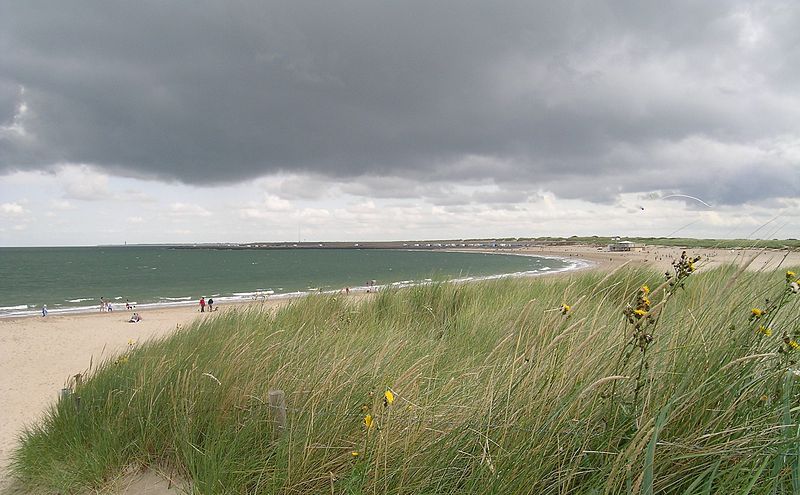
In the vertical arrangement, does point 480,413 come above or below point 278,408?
above

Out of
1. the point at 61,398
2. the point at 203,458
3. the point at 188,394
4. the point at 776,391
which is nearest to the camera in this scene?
the point at 776,391

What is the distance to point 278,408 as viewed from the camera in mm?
2922

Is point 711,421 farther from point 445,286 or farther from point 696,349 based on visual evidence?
point 445,286

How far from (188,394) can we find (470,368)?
2341 mm

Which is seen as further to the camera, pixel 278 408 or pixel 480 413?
pixel 278 408

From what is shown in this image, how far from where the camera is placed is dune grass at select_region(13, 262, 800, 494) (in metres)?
1.72

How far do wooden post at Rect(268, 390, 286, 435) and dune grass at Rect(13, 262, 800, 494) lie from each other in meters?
0.02

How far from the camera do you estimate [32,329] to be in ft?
72.7

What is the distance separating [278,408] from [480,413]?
4.90 ft

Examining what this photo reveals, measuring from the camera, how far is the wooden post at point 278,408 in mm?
2868

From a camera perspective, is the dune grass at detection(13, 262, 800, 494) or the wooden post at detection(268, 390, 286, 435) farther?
the wooden post at detection(268, 390, 286, 435)

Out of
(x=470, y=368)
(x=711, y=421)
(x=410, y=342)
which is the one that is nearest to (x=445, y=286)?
(x=410, y=342)

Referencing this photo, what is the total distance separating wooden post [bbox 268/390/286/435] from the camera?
2.87m

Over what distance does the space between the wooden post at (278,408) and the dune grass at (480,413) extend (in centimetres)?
2
